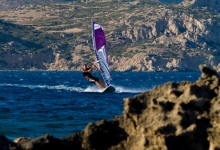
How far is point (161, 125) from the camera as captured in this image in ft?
32.0

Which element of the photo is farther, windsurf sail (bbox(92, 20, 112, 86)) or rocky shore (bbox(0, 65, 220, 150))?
windsurf sail (bbox(92, 20, 112, 86))

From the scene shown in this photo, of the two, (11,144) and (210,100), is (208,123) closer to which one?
(210,100)

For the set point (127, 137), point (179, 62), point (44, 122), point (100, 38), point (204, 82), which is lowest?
point (179, 62)

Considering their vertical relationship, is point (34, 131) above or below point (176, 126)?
below

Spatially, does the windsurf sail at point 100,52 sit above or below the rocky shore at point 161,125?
below

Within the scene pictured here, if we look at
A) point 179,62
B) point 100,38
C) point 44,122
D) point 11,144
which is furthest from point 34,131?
point 179,62

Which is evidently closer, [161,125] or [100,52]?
[161,125]

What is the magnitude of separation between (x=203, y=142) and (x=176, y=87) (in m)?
1.20

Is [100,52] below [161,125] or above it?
below

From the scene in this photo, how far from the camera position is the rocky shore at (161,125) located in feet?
32.3

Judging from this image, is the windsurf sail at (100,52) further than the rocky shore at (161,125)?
Yes

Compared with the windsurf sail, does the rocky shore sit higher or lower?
higher

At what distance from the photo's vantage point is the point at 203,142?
9.99m

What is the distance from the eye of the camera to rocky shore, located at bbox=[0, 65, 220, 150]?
32.3 ft
